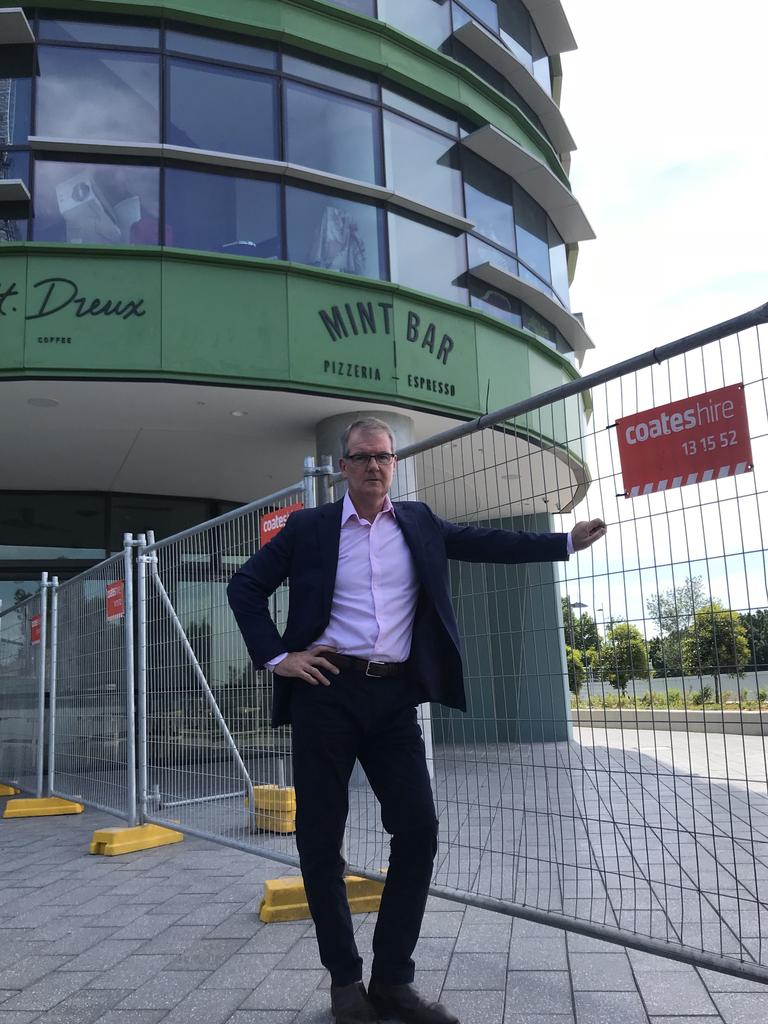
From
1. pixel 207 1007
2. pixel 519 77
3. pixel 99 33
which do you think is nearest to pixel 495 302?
pixel 519 77

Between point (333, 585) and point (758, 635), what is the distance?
4.81ft

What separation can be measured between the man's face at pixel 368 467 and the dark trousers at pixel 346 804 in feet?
2.24

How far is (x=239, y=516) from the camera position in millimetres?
5695

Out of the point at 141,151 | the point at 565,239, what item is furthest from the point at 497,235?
the point at 141,151

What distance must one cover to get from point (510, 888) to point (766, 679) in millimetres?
2158

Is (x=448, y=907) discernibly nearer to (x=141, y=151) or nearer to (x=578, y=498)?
(x=578, y=498)

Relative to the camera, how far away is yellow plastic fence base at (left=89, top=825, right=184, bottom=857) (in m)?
6.49

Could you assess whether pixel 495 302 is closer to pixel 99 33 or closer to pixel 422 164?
pixel 422 164

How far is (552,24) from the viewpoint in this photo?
1567 cm

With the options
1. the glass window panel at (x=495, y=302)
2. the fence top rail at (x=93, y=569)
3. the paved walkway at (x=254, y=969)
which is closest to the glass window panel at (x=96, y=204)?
→ the fence top rail at (x=93, y=569)

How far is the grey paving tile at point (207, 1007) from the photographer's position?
321cm

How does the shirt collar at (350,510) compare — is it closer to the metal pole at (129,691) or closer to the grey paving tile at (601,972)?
the grey paving tile at (601,972)

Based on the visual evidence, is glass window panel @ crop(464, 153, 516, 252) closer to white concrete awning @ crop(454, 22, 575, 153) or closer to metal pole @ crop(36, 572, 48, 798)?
white concrete awning @ crop(454, 22, 575, 153)

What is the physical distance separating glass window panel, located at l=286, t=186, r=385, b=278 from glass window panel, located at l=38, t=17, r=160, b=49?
248cm
